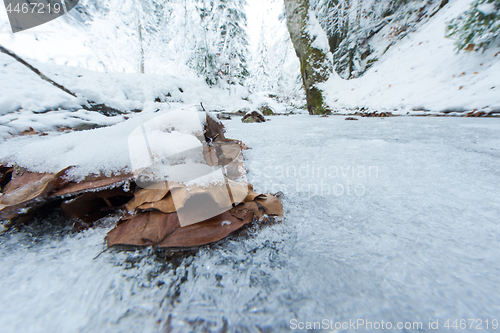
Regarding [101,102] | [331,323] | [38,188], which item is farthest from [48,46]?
[331,323]

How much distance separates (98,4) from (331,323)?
12.7 metres

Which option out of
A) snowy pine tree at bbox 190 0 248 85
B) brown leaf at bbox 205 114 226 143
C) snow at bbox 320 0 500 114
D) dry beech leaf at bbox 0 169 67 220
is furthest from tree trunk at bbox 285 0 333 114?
dry beech leaf at bbox 0 169 67 220

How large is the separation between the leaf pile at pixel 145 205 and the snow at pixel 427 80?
355 cm

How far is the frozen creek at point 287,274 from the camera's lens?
235mm

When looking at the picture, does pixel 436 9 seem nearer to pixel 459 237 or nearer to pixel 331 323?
pixel 459 237

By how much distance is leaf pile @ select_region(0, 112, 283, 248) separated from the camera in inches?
13.8

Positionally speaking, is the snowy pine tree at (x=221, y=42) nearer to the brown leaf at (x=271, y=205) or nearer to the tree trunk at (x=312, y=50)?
the tree trunk at (x=312, y=50)

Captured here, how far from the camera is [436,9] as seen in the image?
4.17 m

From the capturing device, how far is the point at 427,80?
325 cm

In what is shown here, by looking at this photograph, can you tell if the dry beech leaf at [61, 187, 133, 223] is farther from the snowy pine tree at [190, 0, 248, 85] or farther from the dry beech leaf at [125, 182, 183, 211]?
the snowy pine tree at [190, 0, 248, 85]

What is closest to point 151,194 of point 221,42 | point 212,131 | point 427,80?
point 212,131

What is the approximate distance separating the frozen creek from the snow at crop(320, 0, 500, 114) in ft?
10.6

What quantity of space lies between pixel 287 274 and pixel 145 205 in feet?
1.04

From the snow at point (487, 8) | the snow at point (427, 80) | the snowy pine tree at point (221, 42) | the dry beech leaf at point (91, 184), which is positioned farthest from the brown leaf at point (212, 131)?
the snowy pine tree at point (221, 42)
